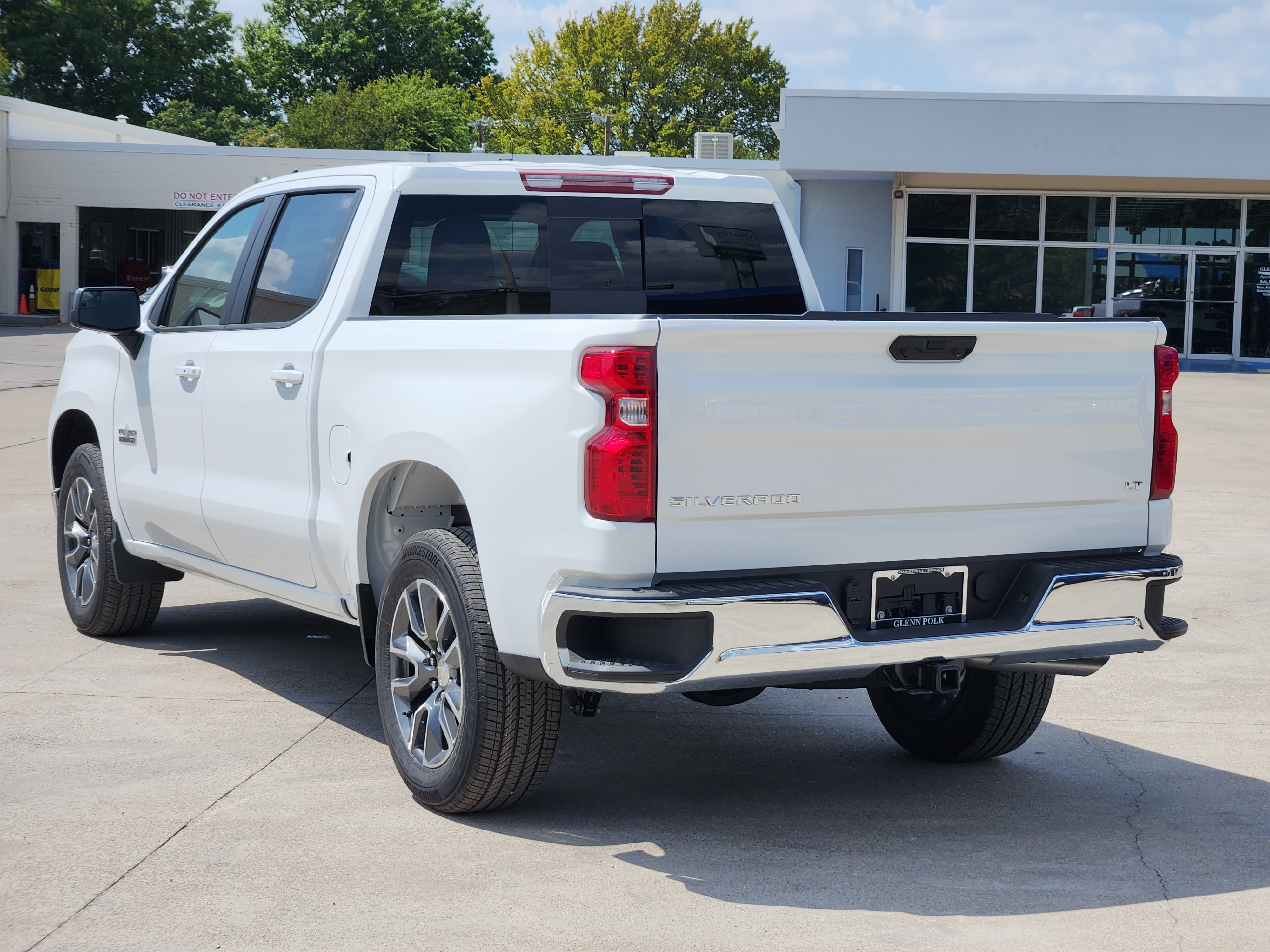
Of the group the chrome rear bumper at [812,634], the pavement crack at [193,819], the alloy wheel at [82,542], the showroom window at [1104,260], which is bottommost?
the pavement crack at [193,819]

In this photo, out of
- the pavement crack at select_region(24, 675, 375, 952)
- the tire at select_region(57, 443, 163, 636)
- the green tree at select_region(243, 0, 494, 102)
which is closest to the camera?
the pavement crack at select_region(24, 675, 375, 952)

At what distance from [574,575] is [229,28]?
78.6 metres

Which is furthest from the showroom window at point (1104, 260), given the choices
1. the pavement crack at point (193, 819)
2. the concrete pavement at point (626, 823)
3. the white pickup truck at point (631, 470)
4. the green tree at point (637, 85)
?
the green tree at point (637, 85)

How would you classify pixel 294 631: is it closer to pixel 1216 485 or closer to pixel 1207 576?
pixel 1207 576

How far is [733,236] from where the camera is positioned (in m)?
5.94

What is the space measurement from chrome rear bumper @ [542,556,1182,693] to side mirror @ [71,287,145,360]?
307 centimetres

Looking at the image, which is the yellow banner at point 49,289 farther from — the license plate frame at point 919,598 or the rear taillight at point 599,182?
the license plate frame at point 919,598

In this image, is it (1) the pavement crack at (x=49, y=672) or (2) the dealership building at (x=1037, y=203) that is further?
(2) the dealership building at (x=1037, y=203)

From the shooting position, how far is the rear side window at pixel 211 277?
5957mm

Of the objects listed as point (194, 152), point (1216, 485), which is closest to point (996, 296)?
point (1216, 485)

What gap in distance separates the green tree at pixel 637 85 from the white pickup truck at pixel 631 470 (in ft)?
210

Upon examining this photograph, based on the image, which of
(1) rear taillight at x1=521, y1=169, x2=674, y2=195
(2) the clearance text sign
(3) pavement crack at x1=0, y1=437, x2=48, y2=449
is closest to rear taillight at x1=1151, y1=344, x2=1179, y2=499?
(1) rear taillight at x1=521, y1=169, x2=674, y2=195

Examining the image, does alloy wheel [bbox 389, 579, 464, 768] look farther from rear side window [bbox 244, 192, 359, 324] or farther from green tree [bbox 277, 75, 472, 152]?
green tree [bbox 277, 75, 472, 152]

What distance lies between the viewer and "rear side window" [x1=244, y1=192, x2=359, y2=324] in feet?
17.7
